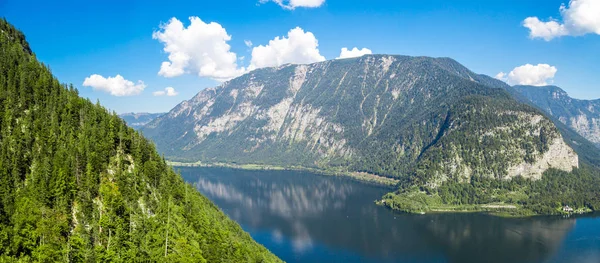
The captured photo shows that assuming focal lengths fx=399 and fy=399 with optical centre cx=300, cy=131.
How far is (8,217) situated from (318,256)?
120361 millimetres

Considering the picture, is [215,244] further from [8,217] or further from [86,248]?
[8,217]

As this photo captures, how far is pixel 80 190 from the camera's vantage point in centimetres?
7756

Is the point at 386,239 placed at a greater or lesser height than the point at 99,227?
lesser

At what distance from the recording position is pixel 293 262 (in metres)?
157

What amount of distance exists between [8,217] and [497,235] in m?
197

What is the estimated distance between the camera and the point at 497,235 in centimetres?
19475

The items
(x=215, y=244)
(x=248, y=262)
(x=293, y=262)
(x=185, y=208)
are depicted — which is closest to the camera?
(x=215, y=244)

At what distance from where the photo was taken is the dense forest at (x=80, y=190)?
6369 cm

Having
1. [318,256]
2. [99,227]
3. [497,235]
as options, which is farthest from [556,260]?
[99,227]

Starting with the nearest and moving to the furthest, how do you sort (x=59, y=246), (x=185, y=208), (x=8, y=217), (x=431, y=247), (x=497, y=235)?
(x=59, y=246), (x=8, y=217), (x=185, y=208), (x=431, y=247), (x=497, y=235)

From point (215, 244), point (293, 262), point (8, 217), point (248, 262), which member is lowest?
point (293, 262)

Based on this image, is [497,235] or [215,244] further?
[497,235]

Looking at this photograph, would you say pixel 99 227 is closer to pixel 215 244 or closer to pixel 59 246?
pixel 59 246

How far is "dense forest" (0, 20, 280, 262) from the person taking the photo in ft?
209
